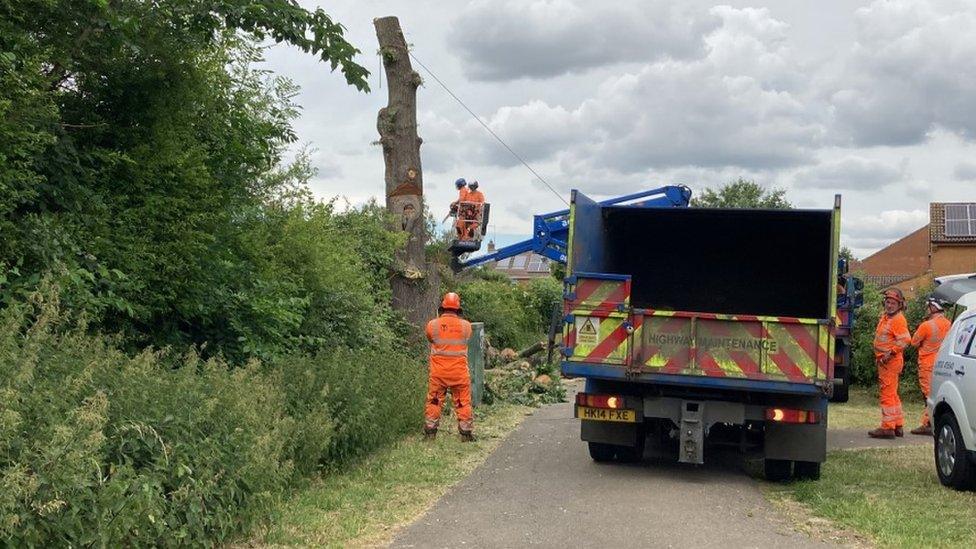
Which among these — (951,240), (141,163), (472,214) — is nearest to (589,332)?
(141,163)

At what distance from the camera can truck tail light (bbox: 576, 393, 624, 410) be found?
9328 mm

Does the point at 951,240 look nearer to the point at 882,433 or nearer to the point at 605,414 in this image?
the point at 882,433

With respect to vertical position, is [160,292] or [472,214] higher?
[472,214]

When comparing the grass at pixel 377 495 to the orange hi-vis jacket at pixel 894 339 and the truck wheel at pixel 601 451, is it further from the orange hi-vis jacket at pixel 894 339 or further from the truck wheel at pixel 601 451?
the orange hi-vis jacket at pixel 894 339

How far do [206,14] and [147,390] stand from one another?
14.0 feet

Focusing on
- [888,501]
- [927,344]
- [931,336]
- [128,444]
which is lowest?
[888,501]

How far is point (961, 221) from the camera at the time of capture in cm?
4859

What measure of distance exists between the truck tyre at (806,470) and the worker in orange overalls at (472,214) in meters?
9.68

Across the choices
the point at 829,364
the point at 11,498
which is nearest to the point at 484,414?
the point at 829,364

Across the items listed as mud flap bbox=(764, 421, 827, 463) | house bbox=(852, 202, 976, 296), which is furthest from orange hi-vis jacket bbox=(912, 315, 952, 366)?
house bbox=(852, 202, 976, 296)

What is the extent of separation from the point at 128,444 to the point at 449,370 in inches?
231

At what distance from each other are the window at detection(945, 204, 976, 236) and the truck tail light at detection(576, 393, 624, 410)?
4460cm

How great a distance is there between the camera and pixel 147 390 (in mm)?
5605

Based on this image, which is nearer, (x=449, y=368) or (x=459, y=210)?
(x=449, y=368)
